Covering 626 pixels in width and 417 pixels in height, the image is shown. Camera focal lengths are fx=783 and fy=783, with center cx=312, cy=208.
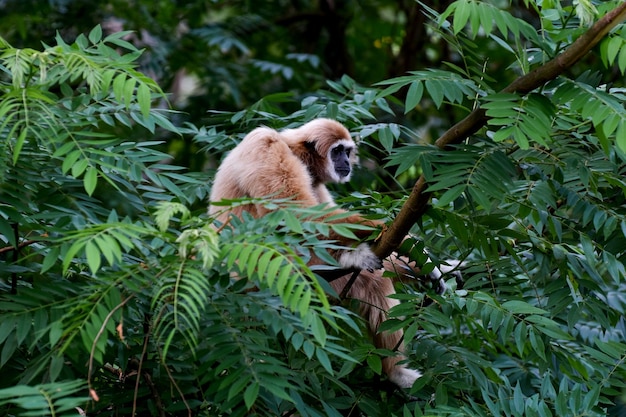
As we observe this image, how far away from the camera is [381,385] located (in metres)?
4.43

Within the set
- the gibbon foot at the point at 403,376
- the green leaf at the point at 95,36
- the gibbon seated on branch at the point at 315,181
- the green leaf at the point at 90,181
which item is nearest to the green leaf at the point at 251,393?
the green leaf at the point at 90,181

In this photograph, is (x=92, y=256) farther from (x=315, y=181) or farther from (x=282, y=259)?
(x=315, y=181)

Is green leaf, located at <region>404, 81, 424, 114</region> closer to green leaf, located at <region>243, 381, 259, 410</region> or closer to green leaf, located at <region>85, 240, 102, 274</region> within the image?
green leaf, located at <region>243, 381, 259, 410</region>

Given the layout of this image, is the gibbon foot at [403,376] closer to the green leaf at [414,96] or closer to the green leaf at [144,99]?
the green leaf at [414,96]

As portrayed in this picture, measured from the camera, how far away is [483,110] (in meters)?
3.46

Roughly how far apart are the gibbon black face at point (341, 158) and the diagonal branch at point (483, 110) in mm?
1698

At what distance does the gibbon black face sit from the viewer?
5.75 m

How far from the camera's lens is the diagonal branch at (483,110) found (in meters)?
3.18

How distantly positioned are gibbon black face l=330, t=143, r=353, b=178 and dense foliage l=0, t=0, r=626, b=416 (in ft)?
1.34

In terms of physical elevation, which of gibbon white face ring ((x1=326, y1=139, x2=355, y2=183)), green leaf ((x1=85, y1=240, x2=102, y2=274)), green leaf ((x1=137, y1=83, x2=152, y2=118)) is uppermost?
green leaf ((x1=137, y1=83, x2=152, y2=118))

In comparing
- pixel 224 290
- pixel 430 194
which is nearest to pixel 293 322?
pixel 224 290

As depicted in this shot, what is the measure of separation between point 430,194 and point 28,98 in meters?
1.78

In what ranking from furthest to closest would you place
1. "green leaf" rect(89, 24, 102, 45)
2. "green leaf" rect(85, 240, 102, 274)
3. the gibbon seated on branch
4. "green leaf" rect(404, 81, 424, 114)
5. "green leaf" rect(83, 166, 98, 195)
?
the gibbon seated on branch
"green leaf" rect(89, 24, 102, 45)
"green leaf" rect(404, 81, 424, 114)
"green leaf" rect(83, 166, 98, 195)
"green leaf" rect(85, 240, 102, 274)

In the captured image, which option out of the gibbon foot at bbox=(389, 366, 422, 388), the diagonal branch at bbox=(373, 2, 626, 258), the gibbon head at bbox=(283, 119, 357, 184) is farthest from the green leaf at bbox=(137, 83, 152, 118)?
the gibbon foot at bbox=(389, 366, 422, 388)
